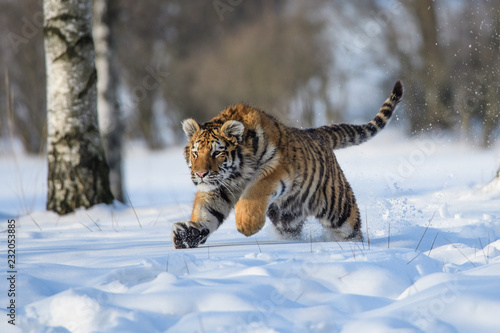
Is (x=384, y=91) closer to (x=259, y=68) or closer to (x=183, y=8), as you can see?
(x=259, y=68)

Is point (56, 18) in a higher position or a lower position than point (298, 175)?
higher

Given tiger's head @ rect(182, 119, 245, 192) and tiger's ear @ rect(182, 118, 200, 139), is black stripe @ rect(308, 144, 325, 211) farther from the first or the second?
tiger's ear @ rect(182, 118, 200, 139)

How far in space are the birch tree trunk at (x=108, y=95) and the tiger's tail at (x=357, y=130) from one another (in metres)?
4.38

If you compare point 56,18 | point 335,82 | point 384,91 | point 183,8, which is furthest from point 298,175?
point 183,8

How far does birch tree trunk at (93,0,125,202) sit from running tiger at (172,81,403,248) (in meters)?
4.52

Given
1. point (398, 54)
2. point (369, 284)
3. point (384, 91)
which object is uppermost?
point (398, 54)

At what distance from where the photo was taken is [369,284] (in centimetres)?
247

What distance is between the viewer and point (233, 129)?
149 inches

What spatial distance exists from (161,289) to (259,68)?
77.6ft

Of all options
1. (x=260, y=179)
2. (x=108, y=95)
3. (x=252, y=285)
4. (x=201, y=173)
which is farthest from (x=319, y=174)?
(x=108, y=95)

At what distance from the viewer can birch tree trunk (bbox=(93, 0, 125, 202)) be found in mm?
8234

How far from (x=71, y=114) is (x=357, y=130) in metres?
2.84

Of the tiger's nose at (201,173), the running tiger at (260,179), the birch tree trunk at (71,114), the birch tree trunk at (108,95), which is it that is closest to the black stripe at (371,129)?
the running tiger at (260,179)

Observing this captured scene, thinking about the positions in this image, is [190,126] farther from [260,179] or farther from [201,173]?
[260,179]
